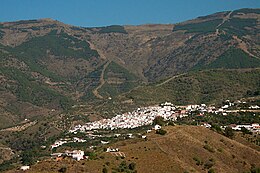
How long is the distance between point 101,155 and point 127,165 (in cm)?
610

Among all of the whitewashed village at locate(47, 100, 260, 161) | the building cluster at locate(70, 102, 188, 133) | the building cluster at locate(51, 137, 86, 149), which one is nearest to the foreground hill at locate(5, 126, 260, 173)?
the whitewashed village at locate(47, 100, 260, 161)

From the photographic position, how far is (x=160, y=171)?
242 feet

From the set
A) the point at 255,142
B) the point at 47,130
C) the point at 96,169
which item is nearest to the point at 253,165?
the point at 255,142

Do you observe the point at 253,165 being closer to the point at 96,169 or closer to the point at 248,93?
the point at 96,169

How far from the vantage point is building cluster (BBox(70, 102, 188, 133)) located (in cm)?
14988

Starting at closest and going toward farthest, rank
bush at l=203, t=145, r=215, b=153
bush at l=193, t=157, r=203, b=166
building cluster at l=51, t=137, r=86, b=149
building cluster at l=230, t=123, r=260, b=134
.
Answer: bush at l=193, t=157, r=203, b=166 → bush at l=203, t=145, r=215, b=153 → building cluster at l=230, t=123, r=260, b=134 → building cluster at l=51, t=137, r=86, b=149

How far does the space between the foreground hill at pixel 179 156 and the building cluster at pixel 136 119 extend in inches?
2014

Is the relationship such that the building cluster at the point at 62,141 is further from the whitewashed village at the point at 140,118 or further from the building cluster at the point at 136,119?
the building cluster at the point at 136,119

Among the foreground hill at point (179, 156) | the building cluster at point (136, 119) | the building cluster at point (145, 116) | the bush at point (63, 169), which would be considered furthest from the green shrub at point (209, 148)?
the building cluster at point (136, 119)

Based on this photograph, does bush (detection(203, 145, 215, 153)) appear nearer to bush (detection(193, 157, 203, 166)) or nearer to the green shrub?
the green shrub

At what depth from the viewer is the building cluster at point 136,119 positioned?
149875 millimetres

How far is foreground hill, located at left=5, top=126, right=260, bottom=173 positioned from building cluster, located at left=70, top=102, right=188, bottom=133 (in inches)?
2014

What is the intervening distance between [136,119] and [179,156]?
247 ft

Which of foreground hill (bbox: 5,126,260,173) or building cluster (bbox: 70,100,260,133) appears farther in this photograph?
building cluster (bbox: 70,100,260,133)
